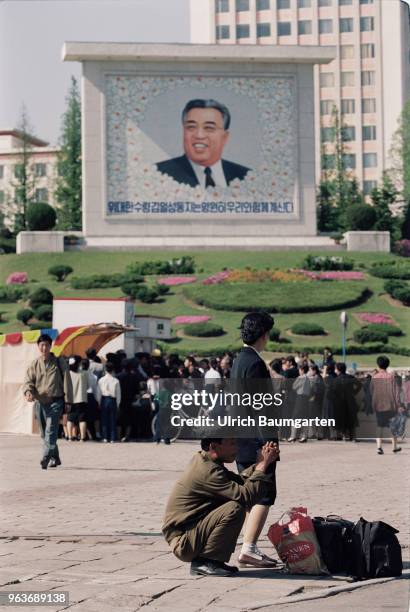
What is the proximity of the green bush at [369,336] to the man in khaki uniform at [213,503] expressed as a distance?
1341 inches

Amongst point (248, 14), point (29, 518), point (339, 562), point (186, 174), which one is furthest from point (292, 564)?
point (248, 14)

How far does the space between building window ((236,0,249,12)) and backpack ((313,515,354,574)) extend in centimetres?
8341

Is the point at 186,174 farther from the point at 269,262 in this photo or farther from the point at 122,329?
the point at 122,329

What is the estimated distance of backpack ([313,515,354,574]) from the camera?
7.52m

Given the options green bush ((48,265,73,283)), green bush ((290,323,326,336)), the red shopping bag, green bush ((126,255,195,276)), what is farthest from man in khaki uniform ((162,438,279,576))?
green bush ((48,265,73,283))

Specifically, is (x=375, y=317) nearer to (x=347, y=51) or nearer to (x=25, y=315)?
(x=25, y=315)

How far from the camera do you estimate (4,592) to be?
6672mm

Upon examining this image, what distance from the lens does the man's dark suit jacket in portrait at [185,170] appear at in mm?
57156

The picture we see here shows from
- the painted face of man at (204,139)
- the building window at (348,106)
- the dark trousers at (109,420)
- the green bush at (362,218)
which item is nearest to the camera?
the dark trousers at (109,420)

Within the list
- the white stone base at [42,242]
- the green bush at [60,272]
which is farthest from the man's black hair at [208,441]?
the white stone base at [42,242]

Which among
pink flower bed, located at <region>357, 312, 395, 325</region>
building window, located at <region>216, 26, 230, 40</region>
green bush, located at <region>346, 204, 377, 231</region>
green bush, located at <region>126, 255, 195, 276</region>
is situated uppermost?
building window, located at <region>216, 26, 230, 40</region>

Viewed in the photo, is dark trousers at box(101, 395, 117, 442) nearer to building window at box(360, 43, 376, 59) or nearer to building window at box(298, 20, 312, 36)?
building window at box(298, 20, 312, 36)

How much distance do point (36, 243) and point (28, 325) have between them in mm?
12076

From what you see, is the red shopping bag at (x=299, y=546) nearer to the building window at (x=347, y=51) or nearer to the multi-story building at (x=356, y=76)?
the multi-story building at (x=356, y=76)
